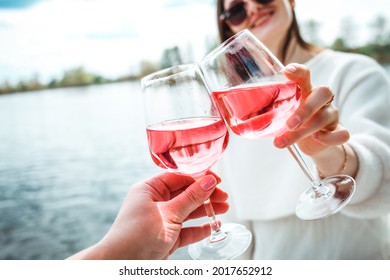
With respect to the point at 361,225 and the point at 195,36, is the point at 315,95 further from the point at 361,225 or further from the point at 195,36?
the point at 195,36

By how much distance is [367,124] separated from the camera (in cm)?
108

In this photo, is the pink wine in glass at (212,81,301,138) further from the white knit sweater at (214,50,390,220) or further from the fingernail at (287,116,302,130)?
the white knit sweater at (214,50,390,220)

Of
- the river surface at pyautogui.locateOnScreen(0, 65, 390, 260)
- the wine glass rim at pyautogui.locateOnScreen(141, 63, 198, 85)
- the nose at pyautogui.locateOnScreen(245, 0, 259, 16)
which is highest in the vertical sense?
the wine glass rim at pyautogui.locateOnScreen(141, 63, 198, 85)

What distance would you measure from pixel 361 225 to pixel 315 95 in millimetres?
740

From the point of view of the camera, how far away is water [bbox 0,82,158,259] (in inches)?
94.7

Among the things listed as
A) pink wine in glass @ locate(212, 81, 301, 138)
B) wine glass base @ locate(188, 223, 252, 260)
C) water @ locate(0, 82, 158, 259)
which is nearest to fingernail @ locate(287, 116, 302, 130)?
pink wine in glass @ locate(212, 81, 301, 138)

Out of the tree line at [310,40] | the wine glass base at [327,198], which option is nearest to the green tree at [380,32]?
the tree line at [310,40]

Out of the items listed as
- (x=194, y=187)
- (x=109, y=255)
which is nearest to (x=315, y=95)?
(x=194, y=187)

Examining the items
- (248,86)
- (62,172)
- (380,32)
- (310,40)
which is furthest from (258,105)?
(62,172)

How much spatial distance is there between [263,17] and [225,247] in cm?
89

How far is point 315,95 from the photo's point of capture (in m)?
0.71

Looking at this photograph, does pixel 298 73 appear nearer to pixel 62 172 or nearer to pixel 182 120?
pixel 182 120

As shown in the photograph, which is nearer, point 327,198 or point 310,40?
point 327,198

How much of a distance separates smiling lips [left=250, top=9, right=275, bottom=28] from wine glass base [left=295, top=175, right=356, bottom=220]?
0.69 m
